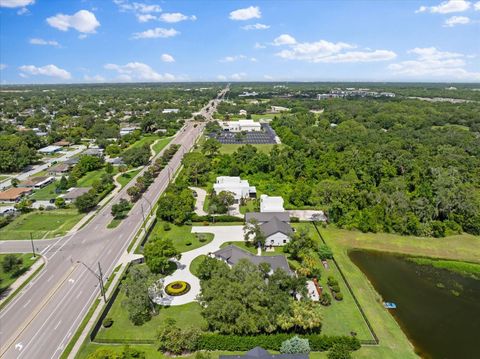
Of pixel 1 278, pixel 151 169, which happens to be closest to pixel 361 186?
pixel 151 169

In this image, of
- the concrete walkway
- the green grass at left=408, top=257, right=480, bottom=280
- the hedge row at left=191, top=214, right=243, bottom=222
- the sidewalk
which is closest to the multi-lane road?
the sidewalk

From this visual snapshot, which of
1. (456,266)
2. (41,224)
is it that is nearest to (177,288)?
(41,224)

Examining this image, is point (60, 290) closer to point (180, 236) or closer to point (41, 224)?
point (180, 236)

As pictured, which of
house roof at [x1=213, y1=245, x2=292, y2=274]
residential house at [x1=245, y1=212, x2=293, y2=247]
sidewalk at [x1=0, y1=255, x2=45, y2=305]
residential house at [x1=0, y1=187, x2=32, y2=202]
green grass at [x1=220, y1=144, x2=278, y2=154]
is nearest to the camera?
sidewalk at [x1=0, y1=255, x2=45, y2=305]

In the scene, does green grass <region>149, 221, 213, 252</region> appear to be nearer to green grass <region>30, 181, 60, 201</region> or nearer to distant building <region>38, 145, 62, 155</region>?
green grass <region>30, 181, 60, 201</region>

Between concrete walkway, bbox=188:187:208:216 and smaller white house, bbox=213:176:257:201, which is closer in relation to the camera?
concrete walkway, bbox=188:187:208:216
